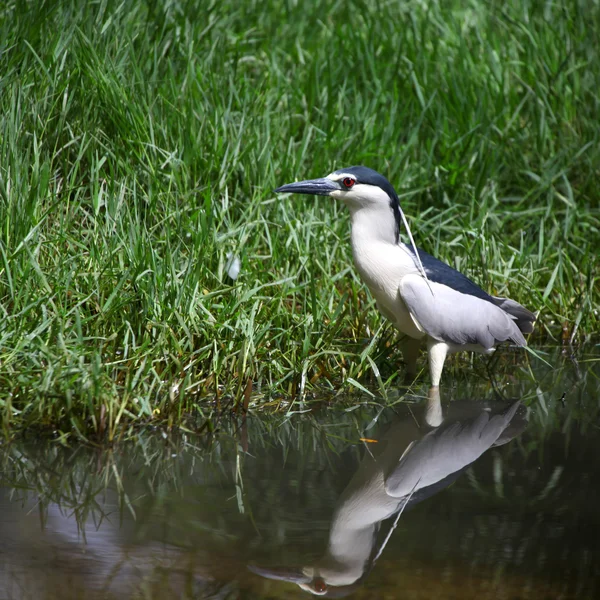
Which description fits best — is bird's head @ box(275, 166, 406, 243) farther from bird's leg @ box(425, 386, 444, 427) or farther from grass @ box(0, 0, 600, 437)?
bird's leg @ box(425, 386, 444, 427)

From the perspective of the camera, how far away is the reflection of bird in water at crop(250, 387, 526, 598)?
2832 mm

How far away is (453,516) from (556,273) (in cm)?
236

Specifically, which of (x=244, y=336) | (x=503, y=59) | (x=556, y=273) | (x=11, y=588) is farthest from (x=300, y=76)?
(x=11, y=588)

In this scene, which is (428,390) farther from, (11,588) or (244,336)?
(11,588)

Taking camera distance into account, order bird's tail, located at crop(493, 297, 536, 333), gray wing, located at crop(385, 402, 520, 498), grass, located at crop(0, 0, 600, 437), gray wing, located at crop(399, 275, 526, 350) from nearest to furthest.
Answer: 1. gray wing, located at crop(385, 402, 520, 498)
2. grass, located at crop(0, 0, 600, 437)
3. gray wing, located at crop(399, 275, 526, 350)
4. bird's tail, located at crop(493, 297, 536, 333)

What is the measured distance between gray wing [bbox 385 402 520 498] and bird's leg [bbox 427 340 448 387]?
313 mm

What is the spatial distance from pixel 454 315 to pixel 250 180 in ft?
5.06

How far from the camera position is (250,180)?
17.2 ft

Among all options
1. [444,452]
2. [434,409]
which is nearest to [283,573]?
[444,452]

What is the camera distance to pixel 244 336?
4.21 meters

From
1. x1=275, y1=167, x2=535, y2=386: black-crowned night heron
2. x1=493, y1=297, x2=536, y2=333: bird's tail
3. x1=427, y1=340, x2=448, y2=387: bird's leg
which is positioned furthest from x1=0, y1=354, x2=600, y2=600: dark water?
x1=493, y1=297, x2=536, y2=333: bird's tail

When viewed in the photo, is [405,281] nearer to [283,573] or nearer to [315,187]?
A: [315,187]

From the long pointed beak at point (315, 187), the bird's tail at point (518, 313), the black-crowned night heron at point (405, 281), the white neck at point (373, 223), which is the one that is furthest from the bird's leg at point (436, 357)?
the long pointed beak at point (315, 187)

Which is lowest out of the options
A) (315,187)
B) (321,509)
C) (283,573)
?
(321,509)
